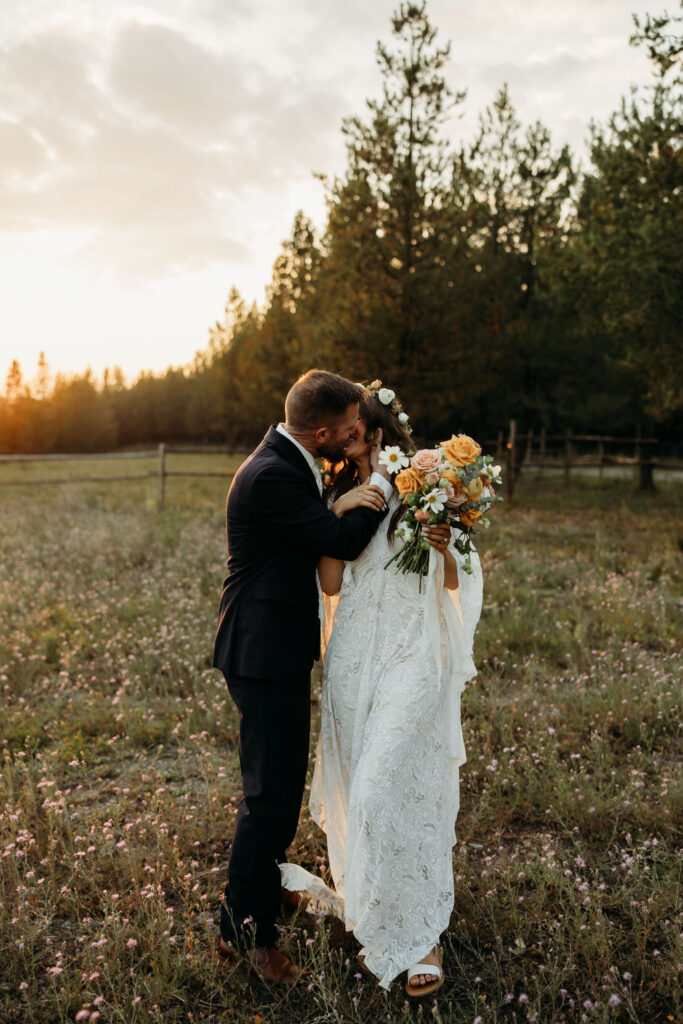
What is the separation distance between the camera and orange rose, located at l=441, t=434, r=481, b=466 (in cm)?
304

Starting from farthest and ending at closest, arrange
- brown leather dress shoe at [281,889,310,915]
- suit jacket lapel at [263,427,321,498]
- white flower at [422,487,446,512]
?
brown leather dress shoe at [281,889,310,915] < suit jacket lapel at [263,427,321,498] < white flower at [422,487,446,512]

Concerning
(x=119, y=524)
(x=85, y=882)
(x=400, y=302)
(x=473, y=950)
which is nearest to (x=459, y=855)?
(x=473, y=950)

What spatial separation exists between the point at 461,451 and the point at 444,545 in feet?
1.40

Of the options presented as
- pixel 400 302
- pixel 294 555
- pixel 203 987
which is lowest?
pixel 203 987

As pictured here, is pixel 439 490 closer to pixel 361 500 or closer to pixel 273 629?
pixel 361 500

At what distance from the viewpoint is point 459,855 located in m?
3.94

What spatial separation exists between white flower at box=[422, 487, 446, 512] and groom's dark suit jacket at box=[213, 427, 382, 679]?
0.96 feet

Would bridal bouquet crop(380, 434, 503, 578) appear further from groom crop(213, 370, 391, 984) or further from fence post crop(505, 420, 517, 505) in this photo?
fence post crop(505, 420, 517, 505)

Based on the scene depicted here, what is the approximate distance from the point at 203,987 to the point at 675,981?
203 centimetres

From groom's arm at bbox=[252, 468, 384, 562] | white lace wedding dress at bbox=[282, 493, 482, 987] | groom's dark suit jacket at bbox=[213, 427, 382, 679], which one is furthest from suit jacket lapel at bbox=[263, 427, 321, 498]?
white lace wedding dress at bbox=[282, 493, 482, 987]

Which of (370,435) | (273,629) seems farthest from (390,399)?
(273,629)

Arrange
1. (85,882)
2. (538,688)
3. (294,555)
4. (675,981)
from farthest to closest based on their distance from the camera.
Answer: (538,688)
(85,882)
(294,555)
(675,981)

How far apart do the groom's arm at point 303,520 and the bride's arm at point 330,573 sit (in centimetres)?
17

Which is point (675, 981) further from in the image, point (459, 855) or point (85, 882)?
point (85, 882)
